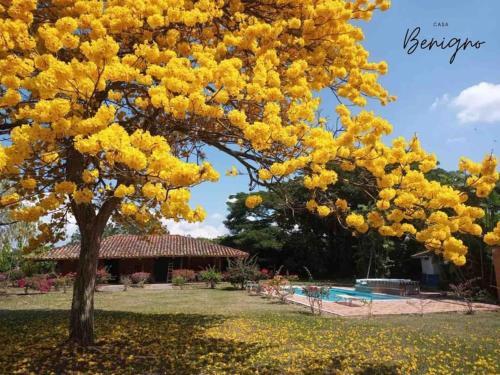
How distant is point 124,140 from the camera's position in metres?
3.61

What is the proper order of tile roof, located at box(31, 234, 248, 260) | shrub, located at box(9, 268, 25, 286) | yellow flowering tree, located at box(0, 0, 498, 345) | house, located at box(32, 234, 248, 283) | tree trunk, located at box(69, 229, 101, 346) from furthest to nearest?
house, located at box(32, 234, 248, 283) < tile roof, located at box(31, 234, 248, 260) < shrub, located at box(9, 268, 25, 286) < tree trunk, located at box(69, 229, 101, 346) < yellow flowering tree, located at box(0, 0, 498, 345)

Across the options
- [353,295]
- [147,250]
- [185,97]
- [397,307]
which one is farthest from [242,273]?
[185,97]

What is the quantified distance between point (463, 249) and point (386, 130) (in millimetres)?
1683

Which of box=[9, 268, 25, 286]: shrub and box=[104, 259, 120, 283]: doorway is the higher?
box=[104, 259, 120, 283]: doorway

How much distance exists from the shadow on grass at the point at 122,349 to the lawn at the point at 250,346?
0.06ft

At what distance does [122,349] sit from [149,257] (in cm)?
2758

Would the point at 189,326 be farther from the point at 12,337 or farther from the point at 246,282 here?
the point at 246,282

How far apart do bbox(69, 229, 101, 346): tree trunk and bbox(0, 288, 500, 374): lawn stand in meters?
0.29

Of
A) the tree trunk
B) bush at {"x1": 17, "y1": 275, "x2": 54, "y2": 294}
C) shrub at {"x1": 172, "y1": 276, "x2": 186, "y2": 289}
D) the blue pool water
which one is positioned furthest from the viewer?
shrub at {"x1": 172, "y1": 276, "x2": 186, "y2": 289}

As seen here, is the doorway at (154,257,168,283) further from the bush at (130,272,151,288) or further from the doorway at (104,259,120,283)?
the bush at (130,272,151,288)

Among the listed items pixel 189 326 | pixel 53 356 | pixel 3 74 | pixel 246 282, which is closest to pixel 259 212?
pixel 246 282

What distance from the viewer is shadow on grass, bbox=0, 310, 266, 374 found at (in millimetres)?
7188

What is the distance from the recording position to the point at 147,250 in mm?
36000

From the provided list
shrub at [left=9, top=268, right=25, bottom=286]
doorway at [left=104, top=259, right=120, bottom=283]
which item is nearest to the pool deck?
doorway at [left=104, top=259, right=120, bottom=283]
